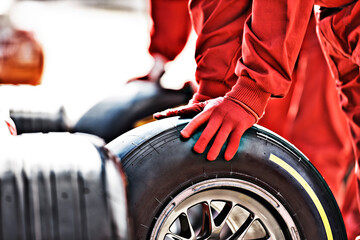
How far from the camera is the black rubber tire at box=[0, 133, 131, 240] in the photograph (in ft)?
3.57

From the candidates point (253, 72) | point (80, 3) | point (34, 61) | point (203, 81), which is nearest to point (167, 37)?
point (203, 81)

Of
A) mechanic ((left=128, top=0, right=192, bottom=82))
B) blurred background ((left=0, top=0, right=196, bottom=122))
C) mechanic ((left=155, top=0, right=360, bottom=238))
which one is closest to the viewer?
mechanic ((left=155, top=0, right=360, bottom=238))

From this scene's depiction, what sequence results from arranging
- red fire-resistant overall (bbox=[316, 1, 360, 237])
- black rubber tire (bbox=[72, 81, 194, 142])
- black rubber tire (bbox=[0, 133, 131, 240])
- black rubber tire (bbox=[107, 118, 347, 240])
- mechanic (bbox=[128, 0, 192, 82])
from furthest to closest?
mechanic (bbox=[128, 0, 192, 82])
black rubber tire (bbox=[72, 81, 194, 142])
red fire-resistant overall (bbox=[316, 1, 360, 237])
black rubber tire (bbox=[107, 118, 347, 240])
black rubber tire (bbox=[0, 133, 131, 240])

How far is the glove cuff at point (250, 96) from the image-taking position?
1.64 m

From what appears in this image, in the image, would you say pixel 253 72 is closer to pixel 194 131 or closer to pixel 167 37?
pixel 194 131

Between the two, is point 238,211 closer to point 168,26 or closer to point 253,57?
point 253,57

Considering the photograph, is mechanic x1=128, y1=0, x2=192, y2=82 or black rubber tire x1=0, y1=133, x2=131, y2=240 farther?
mechanic x1=128, y1=0, x2=192, y2=82

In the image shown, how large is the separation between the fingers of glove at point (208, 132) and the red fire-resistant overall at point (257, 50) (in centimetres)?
12

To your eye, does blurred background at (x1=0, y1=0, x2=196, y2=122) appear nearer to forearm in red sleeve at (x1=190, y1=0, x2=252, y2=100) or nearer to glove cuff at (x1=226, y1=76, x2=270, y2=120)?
forearm in red sleeve at (x1=190, y1=0, x2=252, y2=100)

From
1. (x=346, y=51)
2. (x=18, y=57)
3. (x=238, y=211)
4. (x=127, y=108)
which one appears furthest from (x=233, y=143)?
(x=18, y=57)

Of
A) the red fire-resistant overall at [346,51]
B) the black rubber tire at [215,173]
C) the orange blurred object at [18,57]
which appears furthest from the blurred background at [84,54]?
the red fire-resistant overall at [346,51]

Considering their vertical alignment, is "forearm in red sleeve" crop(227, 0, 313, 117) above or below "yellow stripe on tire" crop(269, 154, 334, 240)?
above

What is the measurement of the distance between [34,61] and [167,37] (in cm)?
310

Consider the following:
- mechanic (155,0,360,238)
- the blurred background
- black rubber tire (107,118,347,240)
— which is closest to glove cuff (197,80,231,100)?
mechanic (155,0,360,238)
